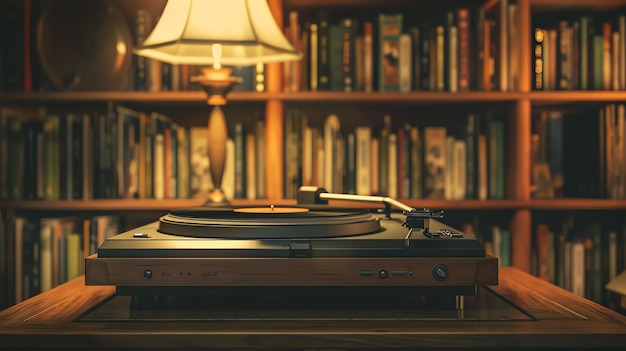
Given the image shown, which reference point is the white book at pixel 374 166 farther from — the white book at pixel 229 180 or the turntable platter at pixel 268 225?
the turntable platter at pixel 268 225

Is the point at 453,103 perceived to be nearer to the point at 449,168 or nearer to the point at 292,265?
the point at 449,168

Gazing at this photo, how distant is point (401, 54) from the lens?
6.35 feet

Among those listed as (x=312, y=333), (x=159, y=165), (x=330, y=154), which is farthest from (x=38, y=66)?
(x=312, y=333)

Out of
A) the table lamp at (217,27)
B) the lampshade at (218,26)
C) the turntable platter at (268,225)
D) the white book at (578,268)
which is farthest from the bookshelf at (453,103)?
the turntable platter at (268,225)

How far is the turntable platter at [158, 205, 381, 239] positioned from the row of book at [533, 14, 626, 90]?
1.13m

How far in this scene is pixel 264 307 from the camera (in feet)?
3.28

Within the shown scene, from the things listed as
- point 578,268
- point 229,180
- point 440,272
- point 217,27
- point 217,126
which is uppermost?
point 217,27

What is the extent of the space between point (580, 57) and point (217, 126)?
3.48 feet

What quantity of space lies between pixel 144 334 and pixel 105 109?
1.42 m

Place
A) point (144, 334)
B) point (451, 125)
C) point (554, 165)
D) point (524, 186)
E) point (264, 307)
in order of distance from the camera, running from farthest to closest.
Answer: point (451, 125), point (554, 165), point (524, 186), point (264, 307), point (144, 334)

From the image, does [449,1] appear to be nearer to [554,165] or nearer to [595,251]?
[554,165]

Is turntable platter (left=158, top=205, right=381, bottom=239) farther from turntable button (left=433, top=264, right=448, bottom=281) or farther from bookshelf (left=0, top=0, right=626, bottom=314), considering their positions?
bookshelf (left=0, top=0, right=626, bottom=314)

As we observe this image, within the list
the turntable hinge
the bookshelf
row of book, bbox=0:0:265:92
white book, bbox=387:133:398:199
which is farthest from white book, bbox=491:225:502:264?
the turntable hinge
